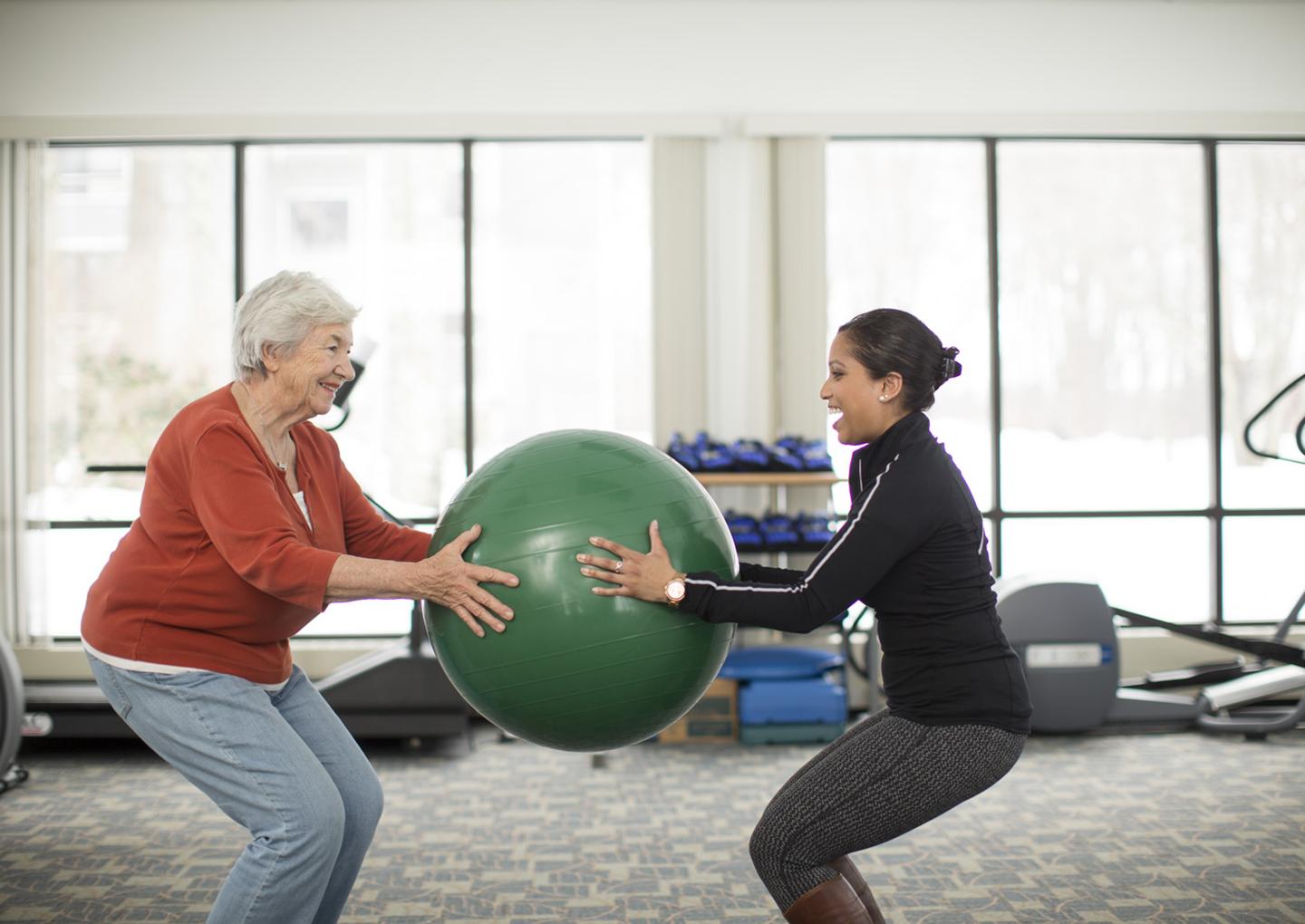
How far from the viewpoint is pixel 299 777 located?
1677 mm

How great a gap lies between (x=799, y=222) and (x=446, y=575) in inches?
137

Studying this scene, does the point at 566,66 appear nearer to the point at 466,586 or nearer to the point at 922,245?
the point at 922,245

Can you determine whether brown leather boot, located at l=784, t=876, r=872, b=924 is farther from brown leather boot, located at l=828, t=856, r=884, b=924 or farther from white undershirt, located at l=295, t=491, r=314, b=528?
white undershirt, located at l=295, t=491, r=314, b=528

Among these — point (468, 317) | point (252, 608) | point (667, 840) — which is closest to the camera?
point (252, 608)

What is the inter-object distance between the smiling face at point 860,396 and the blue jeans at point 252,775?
1.06 m

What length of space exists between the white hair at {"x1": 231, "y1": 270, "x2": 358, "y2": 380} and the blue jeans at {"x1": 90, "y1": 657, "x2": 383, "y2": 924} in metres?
0.55

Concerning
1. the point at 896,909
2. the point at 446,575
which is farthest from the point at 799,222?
the point at 446,575

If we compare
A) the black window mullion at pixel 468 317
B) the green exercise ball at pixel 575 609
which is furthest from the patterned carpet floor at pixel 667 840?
the black window mullion at pixel 468 317

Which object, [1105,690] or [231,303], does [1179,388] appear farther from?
[231,303]

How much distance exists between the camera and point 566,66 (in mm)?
4840

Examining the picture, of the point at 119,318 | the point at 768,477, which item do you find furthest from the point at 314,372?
the point at 119,318

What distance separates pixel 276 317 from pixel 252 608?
1.63 feet

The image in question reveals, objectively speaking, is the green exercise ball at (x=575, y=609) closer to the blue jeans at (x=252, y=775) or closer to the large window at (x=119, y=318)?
the blue jeans at (x=252, y=775)

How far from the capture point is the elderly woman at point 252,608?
1657 millimetres
